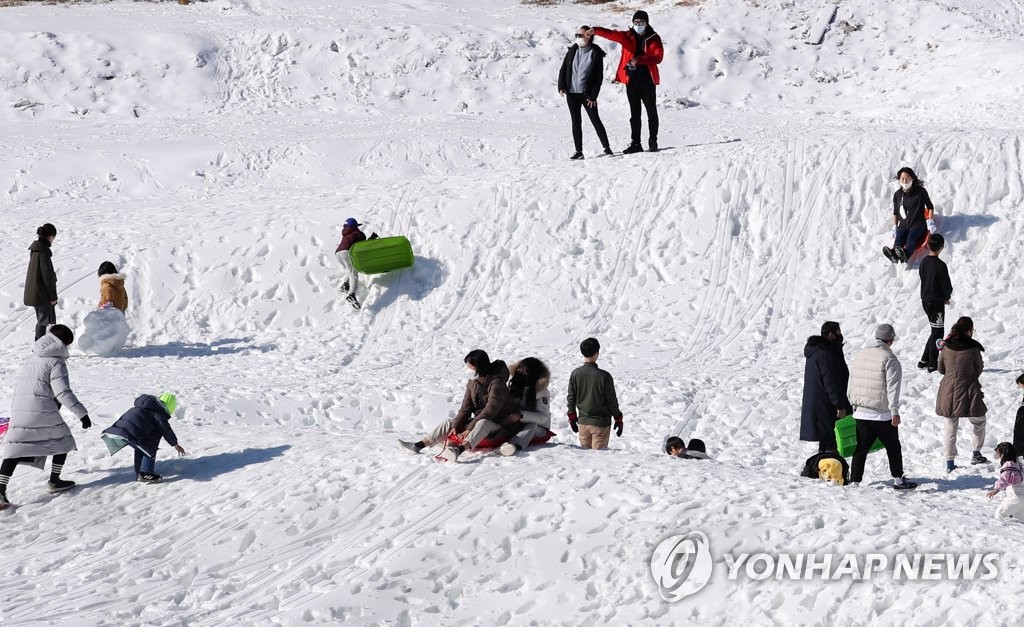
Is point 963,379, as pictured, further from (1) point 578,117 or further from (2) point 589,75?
(1) point 578,117

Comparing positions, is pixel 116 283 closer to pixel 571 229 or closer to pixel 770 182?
pixel 571 229

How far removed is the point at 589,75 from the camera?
56.7ft

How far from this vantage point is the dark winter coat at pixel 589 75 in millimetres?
17281

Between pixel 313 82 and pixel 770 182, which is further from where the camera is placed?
pixel 313 82

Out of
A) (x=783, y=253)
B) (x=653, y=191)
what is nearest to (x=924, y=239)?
(x=783, y=253)

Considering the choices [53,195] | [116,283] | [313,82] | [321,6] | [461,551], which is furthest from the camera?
[321,6]

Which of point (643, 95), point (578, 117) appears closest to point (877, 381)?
point (643, 95)

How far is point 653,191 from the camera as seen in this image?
53.9 ft

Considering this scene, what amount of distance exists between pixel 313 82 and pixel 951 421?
17844mm

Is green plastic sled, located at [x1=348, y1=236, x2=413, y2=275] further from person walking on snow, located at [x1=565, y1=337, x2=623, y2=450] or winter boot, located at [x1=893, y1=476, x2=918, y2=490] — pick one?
winter boot, located at [x1=893, y1=476, x2=918, y2=490]

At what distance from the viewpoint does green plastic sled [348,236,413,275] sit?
1508 centimetres

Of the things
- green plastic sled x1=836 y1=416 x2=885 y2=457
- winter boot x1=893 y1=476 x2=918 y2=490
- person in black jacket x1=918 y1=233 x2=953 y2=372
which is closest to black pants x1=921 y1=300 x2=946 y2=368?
person in black jacket x1=918 y1=233 x2=953 y2=372

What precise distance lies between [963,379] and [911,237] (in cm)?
470

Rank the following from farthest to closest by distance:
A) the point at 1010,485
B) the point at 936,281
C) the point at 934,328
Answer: the point at 934,328
the point at 936,281
the point at 1010,485
